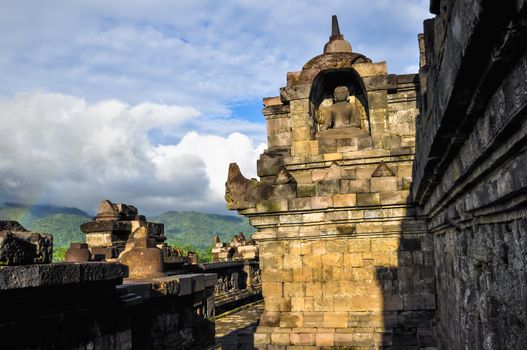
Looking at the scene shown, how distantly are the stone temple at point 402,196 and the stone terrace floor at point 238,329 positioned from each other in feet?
4.93

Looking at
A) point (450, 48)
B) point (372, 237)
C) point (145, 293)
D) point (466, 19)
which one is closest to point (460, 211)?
point (450, 48)

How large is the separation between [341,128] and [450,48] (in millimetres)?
8422

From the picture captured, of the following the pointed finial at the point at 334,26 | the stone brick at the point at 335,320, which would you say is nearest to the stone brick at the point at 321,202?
the stone brick at the point at 335,320

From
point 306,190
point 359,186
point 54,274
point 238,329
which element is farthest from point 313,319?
point 54,274

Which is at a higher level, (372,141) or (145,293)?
(372,141)

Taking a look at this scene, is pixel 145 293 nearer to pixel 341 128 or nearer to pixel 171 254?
pixel 341 128

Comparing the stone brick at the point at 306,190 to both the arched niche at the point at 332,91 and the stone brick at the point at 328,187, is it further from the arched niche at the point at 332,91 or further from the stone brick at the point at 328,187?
the arched niche at the point at 332,91

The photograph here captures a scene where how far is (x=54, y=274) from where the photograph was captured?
10.3 ft

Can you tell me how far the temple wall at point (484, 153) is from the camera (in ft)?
5.91

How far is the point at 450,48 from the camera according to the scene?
92.8 inches

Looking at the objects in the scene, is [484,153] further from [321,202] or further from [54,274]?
[321,202]

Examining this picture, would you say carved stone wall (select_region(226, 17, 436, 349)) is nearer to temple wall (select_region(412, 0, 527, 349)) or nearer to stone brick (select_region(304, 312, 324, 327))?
stone brick (select_region(304, 312, 324, 327))

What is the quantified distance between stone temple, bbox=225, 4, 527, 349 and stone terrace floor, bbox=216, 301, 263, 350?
1503 millimetres

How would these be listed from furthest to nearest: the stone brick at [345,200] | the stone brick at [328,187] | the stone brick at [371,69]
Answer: the stone brick at [371,69] < the stone brick at [328,187] < the stone brick at [345,200]
